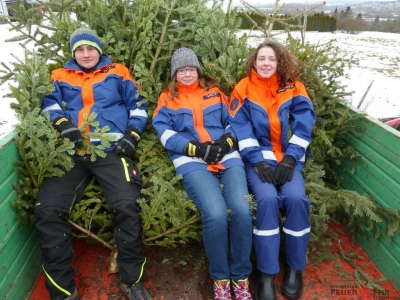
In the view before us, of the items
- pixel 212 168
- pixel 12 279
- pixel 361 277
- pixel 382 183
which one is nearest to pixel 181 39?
pixel 212 168

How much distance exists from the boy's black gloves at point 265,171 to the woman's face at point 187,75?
3.57ft

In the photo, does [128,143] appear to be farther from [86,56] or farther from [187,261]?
[187,261]

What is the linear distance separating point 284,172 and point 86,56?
7.42 feet

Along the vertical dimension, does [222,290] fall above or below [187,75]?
below

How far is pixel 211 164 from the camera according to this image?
294 centimetres

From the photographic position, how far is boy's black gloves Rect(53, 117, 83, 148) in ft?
9.20

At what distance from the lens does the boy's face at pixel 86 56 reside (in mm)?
3191

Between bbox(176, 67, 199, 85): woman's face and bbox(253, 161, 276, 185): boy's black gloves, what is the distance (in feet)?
3.57

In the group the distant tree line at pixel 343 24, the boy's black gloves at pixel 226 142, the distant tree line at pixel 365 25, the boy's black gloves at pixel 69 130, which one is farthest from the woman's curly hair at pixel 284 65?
the distant tree line at pixel 365 25

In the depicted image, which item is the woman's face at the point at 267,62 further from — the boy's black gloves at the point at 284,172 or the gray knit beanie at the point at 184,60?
the boy's black gloves at the point at 284,172

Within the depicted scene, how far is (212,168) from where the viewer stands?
2.94 meters

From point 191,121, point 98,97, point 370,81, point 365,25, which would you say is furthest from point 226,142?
point 365,25

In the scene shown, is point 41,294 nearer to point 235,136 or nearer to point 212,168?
point 212,168

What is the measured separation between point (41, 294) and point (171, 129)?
189cm
